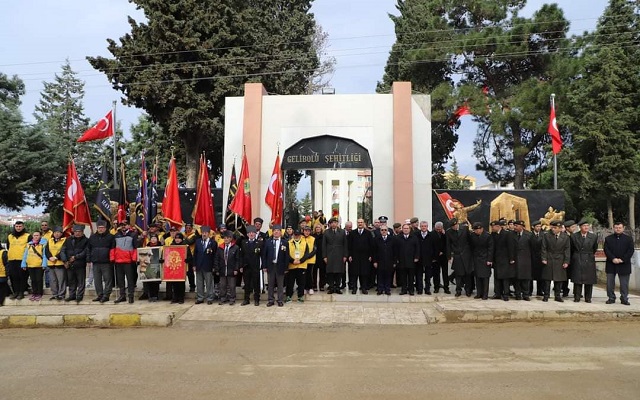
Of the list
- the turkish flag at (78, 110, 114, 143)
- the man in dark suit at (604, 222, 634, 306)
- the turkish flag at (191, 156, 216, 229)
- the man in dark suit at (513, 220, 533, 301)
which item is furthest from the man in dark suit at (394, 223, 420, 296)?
the turkish flag at (78, 110, 114, 143)

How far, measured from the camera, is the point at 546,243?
11.2 m

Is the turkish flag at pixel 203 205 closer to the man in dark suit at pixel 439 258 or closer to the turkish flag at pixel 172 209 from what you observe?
the turkish flag at pixel 172 209

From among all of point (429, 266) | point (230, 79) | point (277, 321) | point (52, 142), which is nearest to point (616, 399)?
point (277, 321)

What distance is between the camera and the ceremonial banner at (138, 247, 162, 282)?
11133 mm

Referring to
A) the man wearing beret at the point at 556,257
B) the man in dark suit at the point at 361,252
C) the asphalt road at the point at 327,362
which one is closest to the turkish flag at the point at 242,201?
the man in dark suit at the point at 361,252

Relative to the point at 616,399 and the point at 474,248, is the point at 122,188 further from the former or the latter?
the point at 616,399

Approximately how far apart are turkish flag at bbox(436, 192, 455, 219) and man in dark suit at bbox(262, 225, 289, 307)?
24.6 ft

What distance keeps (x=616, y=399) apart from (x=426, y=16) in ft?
109

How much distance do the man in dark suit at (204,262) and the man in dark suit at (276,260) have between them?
1151mm

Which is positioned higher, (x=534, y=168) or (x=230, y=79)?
(x=230, y=79)

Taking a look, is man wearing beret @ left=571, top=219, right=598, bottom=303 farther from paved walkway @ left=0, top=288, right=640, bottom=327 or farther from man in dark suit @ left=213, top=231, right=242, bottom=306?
man in dark suit @ left=213, top=231, right=242, bottom=306

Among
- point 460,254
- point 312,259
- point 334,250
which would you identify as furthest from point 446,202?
point 312,259

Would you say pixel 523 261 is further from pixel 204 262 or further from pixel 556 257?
pixel 204 262

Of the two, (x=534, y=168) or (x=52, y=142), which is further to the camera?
(x=534, y=168)
